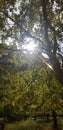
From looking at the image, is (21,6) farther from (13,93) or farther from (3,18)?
(13,93)

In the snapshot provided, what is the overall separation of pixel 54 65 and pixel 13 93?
7.20m

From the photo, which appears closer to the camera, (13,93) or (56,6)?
(56,6)

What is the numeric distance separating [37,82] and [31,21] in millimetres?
6123

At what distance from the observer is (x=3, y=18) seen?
13609 mm

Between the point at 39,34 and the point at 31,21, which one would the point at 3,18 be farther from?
the point at 39,34

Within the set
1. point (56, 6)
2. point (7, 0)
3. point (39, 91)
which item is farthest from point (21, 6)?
point (39, 91)

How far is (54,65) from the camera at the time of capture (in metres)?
12.0

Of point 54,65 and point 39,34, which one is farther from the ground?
point 39,34

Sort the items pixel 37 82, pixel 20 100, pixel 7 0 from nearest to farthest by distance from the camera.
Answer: pixel 7 0, pixel 20 100, pixel 37 82

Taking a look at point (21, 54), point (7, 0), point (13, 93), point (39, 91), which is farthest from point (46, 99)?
point (7, 0)

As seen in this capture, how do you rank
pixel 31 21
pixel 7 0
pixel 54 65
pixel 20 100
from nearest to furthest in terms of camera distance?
pixel 54 65 < pixel 7 0 < pixel 31 21 < pixel 20 100

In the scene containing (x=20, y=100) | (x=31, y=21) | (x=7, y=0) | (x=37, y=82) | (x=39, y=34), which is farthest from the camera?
(x=37, y=82)

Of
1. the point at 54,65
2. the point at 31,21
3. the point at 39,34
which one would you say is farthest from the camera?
the point at 39,34

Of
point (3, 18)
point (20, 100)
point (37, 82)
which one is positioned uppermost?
point (3, 18)
